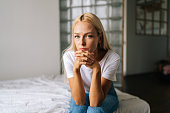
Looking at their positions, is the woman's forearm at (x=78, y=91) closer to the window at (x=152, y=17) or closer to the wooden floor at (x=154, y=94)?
the wooden floor at (x=154, y=94)

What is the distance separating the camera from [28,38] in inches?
99.4

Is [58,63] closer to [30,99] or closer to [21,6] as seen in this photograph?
[21,6]

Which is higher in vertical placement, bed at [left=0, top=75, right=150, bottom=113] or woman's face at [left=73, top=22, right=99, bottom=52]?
woman's face at [left=73, top=22, right=99, bottom=52]

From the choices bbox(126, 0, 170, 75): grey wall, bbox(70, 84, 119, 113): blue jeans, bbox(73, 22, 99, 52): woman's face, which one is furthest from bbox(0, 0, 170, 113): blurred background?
bbox(73, 22, 99, 52): woman's face

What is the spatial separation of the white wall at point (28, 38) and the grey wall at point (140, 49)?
197cm

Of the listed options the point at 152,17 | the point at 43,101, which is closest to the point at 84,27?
the point at 43,101

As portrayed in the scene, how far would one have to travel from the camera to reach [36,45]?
263 cm

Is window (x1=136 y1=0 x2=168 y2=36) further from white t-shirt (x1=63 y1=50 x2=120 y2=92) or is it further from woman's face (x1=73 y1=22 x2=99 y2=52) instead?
woman's face (x1=73 y1=22 x2=99 y2=52)

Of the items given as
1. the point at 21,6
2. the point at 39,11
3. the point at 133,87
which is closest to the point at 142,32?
the point at 133,87

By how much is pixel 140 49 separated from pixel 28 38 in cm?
296

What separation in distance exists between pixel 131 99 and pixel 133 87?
1.73 m

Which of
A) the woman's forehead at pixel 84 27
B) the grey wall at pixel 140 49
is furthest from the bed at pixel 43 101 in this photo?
the grey wall at pixel 140 49

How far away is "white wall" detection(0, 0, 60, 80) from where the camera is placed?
233cm

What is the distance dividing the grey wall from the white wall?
197 centimetres
